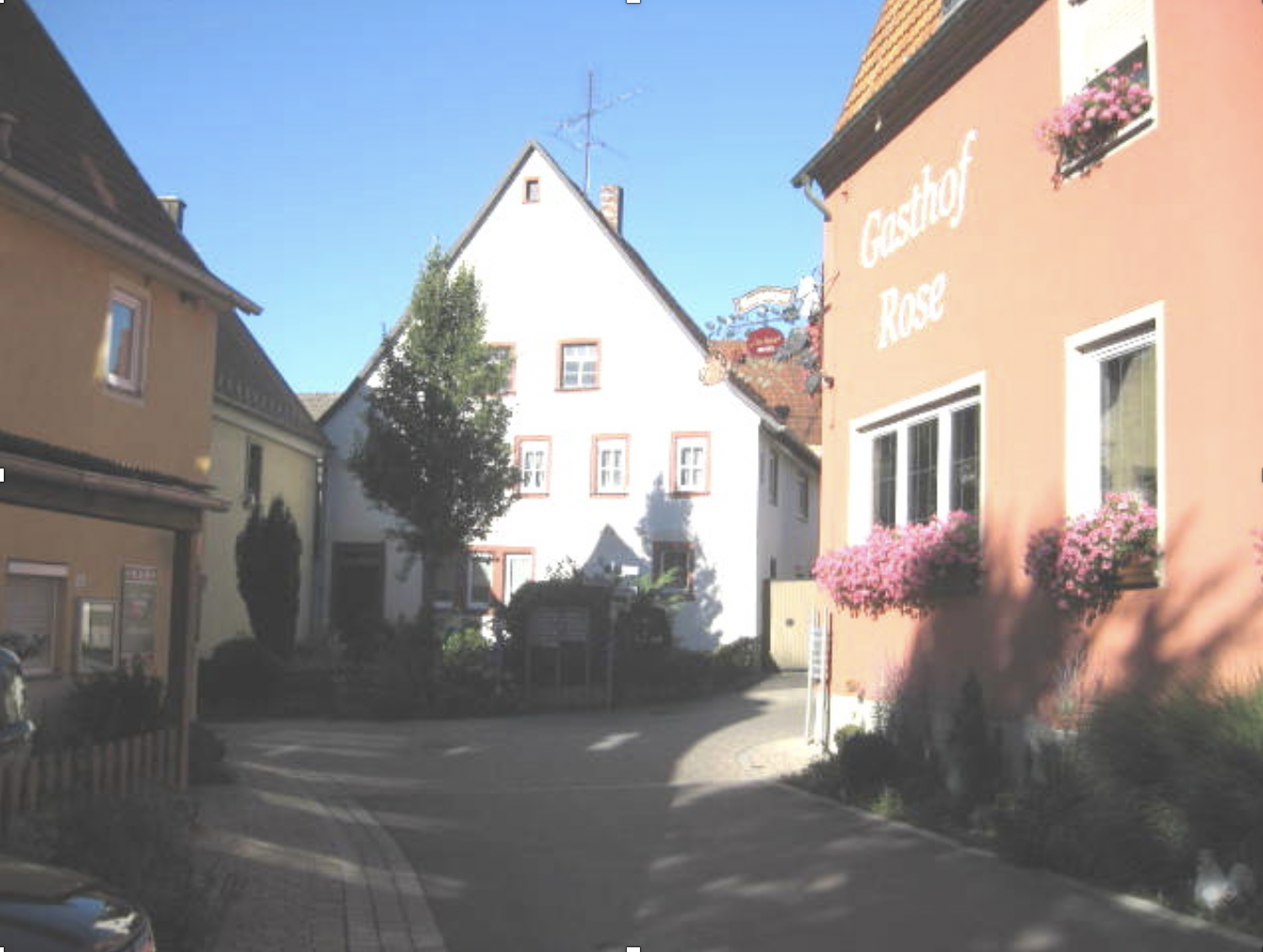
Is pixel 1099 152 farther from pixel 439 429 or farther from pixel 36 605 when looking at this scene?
pixel 439 429

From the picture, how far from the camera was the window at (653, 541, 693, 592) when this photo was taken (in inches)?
1153

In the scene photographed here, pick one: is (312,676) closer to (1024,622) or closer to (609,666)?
(609,666)

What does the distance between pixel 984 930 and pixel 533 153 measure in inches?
1063

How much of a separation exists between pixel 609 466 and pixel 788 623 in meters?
5.69

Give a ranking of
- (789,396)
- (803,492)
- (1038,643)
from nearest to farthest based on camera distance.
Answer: (1038,643) < (803,492) < (789,396)

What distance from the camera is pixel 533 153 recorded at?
31000mm

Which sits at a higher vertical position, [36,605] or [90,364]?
[90,364]

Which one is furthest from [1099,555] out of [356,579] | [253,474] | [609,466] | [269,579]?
[356,579]

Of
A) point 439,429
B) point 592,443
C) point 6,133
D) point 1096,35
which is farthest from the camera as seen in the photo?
point 592,443

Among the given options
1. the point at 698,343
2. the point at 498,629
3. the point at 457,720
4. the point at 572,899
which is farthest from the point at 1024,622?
the point at 698,343

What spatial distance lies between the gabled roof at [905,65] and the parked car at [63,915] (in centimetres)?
895

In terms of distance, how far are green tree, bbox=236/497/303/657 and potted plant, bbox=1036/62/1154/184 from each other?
18369mm

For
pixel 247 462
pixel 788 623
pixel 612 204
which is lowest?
pixel 788 623

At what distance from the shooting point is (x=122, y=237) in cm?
1355
